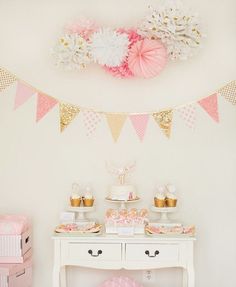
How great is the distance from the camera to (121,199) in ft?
11.3

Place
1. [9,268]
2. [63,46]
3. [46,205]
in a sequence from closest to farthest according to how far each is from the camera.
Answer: [9,268]
[63,46]
[46,205]

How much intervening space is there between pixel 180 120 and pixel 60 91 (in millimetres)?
853

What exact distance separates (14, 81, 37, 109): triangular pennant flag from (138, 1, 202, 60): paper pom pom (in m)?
0.88

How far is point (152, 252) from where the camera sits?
3314 millimetres

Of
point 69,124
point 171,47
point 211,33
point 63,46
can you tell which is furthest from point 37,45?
point 211,33

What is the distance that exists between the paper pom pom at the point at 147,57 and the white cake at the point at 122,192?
2.45ft

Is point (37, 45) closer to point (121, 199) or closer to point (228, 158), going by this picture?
point (121, 199)

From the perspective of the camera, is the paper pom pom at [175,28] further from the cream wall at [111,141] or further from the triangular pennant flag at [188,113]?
the triangular pennant flag at [188,113]

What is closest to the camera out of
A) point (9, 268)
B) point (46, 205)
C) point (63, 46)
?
point (9, 268)

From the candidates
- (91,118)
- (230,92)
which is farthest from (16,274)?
(230,92)

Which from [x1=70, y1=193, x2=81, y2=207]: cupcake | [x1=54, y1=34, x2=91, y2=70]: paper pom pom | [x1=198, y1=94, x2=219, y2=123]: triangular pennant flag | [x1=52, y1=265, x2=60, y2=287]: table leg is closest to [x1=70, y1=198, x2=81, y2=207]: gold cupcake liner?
[x1=70, y1=193, x2=81, y2=207]: cupcake

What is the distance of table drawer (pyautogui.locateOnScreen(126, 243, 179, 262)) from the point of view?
130 inches

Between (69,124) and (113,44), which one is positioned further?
(69,124)

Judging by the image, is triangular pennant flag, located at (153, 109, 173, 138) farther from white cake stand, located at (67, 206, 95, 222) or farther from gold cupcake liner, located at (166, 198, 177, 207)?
white cake stand, located at (67, 206, 95, 222)
